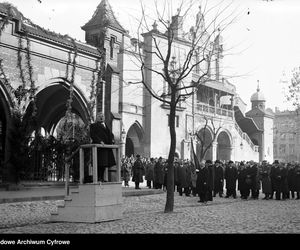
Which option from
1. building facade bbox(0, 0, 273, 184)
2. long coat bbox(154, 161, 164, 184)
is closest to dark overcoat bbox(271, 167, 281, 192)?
building facade bbox(0, 0, 273, 184)

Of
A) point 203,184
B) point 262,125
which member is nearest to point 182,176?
point 203,184

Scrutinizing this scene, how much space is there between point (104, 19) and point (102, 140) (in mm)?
15051

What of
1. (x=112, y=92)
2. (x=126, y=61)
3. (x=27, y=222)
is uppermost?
(x=126, y=61)

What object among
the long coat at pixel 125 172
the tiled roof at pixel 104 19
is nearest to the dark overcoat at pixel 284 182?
the long coat at pixel 125 172

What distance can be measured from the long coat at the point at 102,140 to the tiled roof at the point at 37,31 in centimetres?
961

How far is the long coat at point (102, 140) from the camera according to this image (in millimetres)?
11766

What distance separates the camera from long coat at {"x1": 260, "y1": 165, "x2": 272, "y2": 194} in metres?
21.8

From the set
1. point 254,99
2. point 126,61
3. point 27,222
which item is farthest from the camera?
point 254,99

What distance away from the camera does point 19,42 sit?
65.5ft

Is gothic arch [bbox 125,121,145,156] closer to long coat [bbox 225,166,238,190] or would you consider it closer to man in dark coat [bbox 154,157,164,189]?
man in dark coat [bbox 154,157,164,189]

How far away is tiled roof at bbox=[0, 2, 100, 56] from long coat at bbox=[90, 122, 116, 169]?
9.61 m
